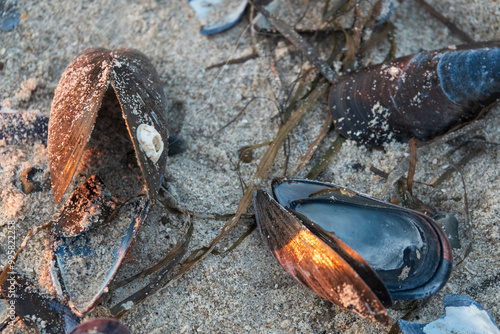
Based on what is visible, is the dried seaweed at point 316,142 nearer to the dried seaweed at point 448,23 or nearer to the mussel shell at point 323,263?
the mussel shell at point 323,263

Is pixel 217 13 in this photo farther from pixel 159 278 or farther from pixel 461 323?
pixel 461 323

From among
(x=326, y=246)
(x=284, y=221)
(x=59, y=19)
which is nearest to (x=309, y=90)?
(x=284, y=221)

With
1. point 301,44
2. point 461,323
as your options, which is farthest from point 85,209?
point 461,323

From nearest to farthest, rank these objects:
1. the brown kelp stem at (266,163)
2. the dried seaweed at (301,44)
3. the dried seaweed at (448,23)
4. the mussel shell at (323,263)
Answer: the mussel shell at (323,263)
the brown kelp stem at (266,163)
the dried seaweed at (301,44)
the dried seaweed at (448,23)

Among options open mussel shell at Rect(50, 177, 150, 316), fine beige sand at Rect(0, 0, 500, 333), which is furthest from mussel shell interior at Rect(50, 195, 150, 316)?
fine beige sand at Rect(0, 0, 500, 333)

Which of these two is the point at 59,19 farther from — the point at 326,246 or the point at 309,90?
the point at 326,246

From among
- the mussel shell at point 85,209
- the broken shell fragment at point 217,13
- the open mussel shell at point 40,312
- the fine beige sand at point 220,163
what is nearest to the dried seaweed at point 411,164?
the fine beige sand at point 220,163
